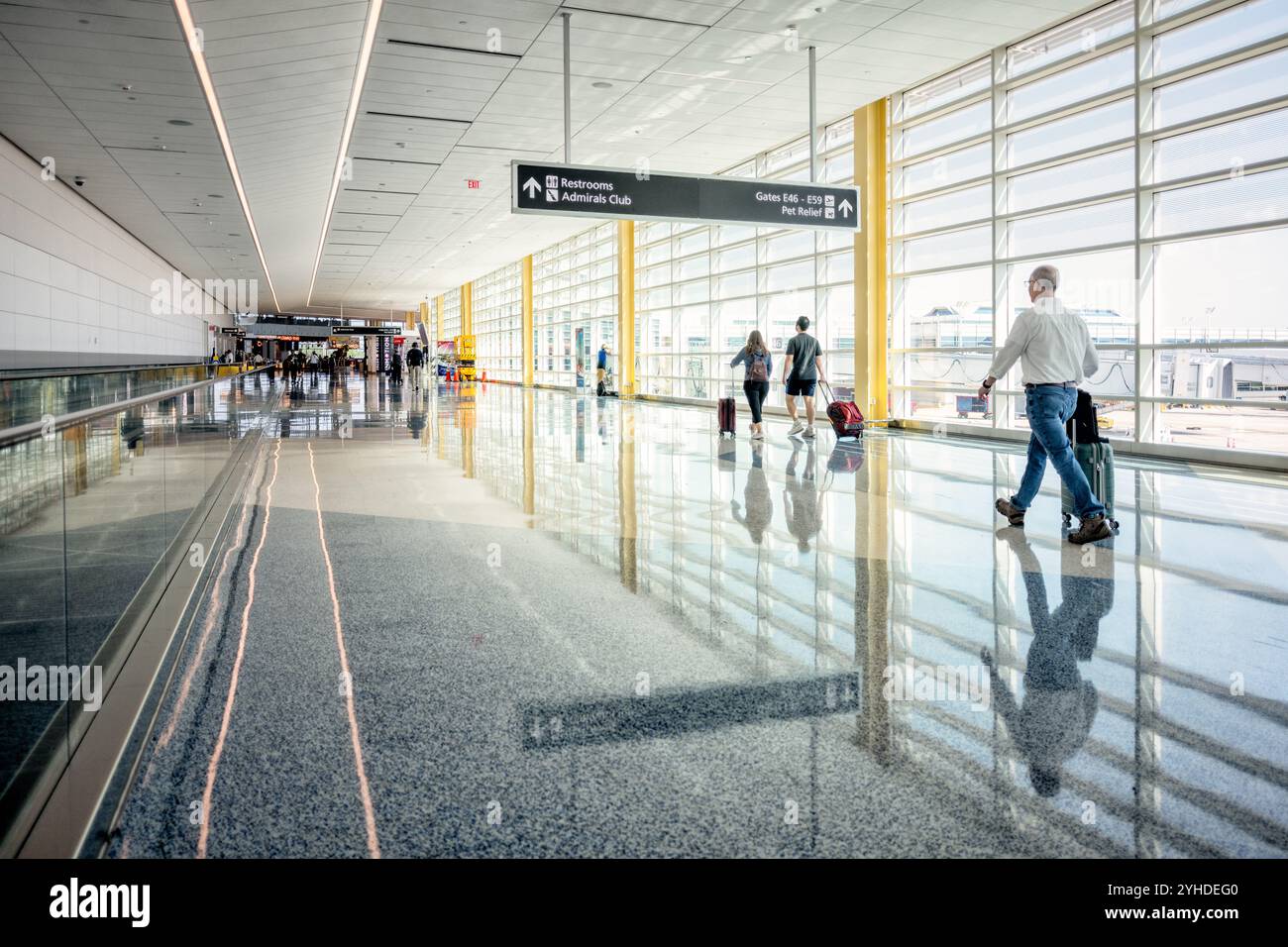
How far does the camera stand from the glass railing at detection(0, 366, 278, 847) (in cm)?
287

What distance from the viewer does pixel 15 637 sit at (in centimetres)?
292

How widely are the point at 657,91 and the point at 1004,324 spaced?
663 cm

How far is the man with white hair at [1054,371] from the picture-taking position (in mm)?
7172

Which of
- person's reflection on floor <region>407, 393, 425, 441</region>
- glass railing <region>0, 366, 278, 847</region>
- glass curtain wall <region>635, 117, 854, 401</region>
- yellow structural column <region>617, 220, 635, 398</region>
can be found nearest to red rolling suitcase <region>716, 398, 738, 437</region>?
glass curtain wall <region>635, 117, 854, 401</region>

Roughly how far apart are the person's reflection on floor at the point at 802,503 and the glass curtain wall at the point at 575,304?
2049cm

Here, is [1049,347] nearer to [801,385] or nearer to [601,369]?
[801,385]

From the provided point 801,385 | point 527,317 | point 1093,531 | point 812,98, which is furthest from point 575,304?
point 1093,531

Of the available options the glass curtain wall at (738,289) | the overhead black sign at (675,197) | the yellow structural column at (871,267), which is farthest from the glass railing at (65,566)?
the yellow structural column at (871,267)

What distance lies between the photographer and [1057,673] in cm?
418

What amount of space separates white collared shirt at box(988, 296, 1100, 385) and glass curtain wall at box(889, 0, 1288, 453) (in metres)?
5.80

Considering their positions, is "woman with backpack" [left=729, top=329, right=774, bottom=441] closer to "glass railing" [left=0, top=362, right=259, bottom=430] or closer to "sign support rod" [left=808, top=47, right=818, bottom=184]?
"sign support rod" [left=808, top=47, right=818, bottom=184]

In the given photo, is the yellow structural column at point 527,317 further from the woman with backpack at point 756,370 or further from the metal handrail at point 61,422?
the metal handrail at point 61,422

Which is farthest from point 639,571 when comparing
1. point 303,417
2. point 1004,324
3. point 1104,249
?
point 303,417

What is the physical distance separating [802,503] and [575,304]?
27917 millimetres
